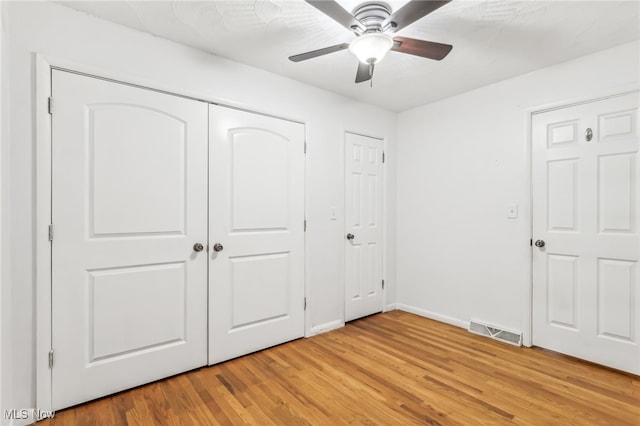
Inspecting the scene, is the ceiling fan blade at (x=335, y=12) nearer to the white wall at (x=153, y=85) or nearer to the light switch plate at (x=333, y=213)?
the white wall at (x=153, y=85)

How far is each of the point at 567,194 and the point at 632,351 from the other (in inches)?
47.2

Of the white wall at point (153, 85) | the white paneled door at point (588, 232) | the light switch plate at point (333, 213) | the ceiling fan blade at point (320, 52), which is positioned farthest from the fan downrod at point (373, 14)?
the white paneled door at point (588, 232)

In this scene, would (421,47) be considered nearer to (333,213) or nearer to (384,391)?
(333,213)

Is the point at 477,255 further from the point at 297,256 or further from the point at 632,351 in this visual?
the point at 297,256

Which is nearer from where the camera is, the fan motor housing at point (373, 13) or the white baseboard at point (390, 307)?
the fan motor housing at point (373, 13)

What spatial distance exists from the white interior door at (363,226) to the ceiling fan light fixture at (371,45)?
59.4 inches

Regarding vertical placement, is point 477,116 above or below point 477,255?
above

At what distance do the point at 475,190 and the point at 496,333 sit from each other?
1354 mm

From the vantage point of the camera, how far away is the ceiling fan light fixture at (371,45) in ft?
5.45

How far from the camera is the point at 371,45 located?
1688mm

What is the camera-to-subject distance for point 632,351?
7.30 ft

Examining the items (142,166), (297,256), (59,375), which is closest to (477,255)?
(297,256)

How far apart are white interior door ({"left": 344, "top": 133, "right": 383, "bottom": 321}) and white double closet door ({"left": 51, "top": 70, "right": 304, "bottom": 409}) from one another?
0.74 metres

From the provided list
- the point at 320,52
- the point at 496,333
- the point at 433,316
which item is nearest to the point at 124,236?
the point at 320,52
